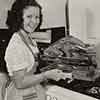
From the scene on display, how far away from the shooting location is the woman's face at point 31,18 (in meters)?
1.40


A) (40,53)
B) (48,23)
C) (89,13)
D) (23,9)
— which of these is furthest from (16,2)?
(89,13)

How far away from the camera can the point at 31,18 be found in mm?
1414

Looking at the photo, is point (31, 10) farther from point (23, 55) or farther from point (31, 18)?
point (23, 55)

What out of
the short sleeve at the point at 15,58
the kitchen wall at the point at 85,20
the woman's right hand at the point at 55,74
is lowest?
the woman's right hand at the point at 55,74

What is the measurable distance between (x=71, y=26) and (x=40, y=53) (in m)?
Answer: 0.26

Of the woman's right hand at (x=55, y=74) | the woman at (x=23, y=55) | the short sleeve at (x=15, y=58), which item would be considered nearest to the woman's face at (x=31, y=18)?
the woman at (x=23, y=55)

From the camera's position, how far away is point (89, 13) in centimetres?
140

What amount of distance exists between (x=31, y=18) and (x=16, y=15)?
0.30 feet

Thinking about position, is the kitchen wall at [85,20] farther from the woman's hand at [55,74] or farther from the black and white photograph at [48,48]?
the woman's hand at [55,74]

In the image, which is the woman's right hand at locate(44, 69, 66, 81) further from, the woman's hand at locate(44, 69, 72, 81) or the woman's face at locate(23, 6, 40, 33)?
the woman's face at locate(23, 6, 40, 33)

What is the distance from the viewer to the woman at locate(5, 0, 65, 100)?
4.53 feet

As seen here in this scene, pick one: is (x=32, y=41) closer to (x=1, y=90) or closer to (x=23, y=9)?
(x=23, y=9)

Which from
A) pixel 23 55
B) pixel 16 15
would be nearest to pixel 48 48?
pixel 23 55

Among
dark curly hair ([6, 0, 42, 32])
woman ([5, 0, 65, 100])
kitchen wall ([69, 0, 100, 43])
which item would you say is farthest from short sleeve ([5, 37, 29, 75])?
kitchen wall ([69, 0, 100, 43])
